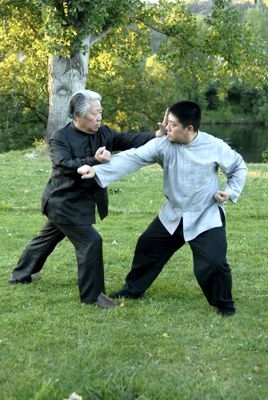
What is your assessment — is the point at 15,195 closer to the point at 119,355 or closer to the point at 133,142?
the point at 133,142

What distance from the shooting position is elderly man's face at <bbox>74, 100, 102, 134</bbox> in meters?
5.52

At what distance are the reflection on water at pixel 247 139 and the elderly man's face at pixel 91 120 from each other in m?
38.5

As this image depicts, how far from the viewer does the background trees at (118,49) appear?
1867 centimetres

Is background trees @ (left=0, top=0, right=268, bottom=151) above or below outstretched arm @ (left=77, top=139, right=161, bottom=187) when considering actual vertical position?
above

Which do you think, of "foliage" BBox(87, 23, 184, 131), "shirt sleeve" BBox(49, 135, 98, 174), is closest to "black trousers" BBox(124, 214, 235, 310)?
"shirt sleeve" BBox(49, 135, 98, 174)

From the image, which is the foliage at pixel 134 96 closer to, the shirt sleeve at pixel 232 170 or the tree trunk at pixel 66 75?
the tree trunk at pixel 66 75

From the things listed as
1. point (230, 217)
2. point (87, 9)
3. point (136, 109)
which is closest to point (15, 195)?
point (230, 217)

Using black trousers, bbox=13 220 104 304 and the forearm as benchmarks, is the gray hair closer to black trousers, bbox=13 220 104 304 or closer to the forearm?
the forearm

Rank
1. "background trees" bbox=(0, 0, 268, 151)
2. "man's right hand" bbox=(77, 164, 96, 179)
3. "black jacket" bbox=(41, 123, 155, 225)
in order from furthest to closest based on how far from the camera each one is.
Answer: "background trees" bbox=(0, 0, 268, 151)
"black jacket" bbox=(41, 123, 155, 225)
"man's right hand" bbox=(77, 164, 96, 179)

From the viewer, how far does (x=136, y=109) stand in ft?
134

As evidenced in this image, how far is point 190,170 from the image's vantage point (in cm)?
550

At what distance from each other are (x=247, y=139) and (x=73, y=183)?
2261 inches

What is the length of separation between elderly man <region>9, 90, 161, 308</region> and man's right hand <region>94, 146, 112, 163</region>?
0.06 feet

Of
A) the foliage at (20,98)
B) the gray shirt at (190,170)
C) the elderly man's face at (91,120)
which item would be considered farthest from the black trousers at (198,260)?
the foliage at (20,98)
